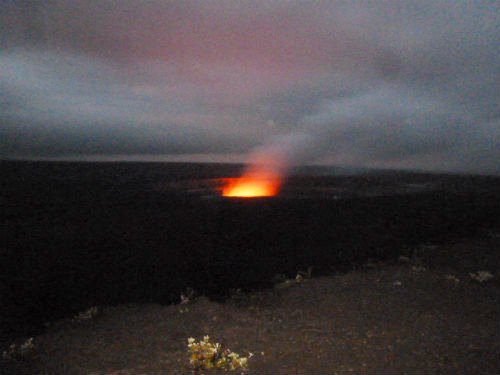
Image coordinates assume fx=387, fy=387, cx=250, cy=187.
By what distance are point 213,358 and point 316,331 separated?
233cm

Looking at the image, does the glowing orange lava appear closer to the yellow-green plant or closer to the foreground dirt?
the foreground dirt

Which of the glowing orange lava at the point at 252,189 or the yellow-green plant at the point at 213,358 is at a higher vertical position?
the glowing orange lava at the point at 252,189

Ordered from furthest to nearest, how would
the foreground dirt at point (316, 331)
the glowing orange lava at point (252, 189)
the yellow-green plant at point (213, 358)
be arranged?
the glowing orange lava at point (252, 189)
the foreground dirt at point (316, 331)
the yellow-green plant at point (213, 358)

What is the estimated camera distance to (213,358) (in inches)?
254

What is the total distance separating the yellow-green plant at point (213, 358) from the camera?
6.21 meters

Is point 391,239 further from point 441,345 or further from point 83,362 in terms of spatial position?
point 83,362

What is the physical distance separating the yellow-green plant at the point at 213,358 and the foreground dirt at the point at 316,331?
0.15 m

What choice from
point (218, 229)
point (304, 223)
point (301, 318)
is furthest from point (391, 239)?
point (301, 318)

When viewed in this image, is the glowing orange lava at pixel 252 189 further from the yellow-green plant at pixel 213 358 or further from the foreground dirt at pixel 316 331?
the yellow-green plant at pixel 213 358

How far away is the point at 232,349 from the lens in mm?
6914

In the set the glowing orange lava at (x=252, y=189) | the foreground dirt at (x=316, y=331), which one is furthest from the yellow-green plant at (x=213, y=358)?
the glowing orange lava at (x=252, y=189)

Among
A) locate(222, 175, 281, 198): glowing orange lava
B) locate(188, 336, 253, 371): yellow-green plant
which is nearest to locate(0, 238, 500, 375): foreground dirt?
locate(188, 336, 253, 371): yellow-green plant

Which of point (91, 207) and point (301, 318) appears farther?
point (91, 207)

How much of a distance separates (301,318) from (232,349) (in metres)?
2.27
